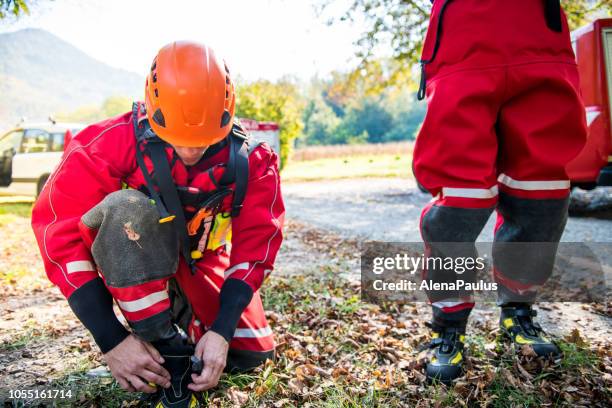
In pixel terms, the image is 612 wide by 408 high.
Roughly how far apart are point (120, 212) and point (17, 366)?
108 centimetres

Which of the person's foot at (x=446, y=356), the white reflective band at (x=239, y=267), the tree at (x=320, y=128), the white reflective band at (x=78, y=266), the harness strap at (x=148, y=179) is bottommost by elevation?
the tree at (x=320, y=128)

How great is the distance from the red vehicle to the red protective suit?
3.59m

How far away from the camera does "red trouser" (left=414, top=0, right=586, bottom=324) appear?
172cm

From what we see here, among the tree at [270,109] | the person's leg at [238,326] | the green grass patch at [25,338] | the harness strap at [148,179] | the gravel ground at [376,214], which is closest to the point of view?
the harness strap at [148,179]

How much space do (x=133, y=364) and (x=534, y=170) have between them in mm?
1658

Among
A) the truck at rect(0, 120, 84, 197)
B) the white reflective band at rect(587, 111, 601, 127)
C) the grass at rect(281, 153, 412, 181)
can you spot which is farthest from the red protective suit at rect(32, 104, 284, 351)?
the grass at rect(281, 153, 412, 181)

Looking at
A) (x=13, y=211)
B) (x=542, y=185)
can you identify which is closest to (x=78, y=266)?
(x=542, y=185)

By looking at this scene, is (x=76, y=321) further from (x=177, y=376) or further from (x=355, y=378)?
(x=355, y=378)

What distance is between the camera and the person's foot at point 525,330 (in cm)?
188

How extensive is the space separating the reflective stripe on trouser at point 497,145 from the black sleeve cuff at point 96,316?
124 centimetres

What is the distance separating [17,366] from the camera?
2080 millimetres

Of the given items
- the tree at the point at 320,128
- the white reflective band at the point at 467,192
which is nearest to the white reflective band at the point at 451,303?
the white reflective band at the point at 467,192

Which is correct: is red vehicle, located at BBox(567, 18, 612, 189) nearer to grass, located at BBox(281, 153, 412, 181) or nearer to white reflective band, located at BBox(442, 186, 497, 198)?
white reflective band, located at BBox(442, 186, 497, 198)

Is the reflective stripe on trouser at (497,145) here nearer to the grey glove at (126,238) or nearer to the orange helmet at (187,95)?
the orange helmet at (187,95)
